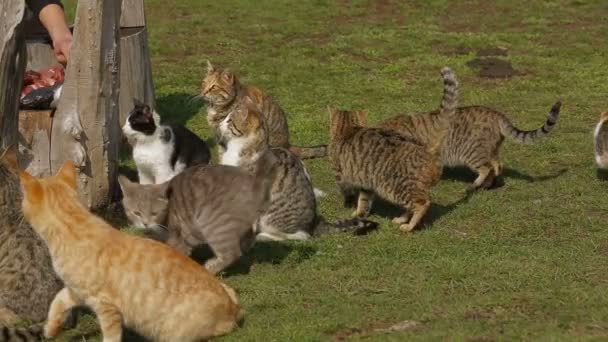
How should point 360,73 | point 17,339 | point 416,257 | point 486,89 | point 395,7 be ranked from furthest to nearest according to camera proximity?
point 395,7 → point 360,73 → point 486,89 → point 416,257 → point 17,339

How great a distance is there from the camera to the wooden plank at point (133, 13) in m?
14.0

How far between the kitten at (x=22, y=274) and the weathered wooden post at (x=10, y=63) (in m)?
1.69

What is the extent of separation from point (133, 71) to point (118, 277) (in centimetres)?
715

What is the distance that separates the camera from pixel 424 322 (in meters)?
6.95

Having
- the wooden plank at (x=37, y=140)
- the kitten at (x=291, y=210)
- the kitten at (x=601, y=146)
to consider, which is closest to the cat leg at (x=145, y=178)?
the wooden plank at (x=37, y=140)

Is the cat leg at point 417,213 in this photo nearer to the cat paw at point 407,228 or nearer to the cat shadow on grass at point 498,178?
the cat paw at point 407,228

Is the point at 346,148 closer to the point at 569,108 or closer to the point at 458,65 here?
the point at 569,108

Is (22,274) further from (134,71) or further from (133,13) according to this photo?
(133,13)

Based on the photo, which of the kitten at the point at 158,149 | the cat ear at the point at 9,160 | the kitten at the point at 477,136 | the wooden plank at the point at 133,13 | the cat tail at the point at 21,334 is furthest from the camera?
the wooden plank at the point at 133,13

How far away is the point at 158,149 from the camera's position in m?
10.6

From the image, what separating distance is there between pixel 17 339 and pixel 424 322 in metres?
2.72

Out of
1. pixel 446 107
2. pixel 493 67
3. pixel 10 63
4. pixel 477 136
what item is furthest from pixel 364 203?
pixel 493 67

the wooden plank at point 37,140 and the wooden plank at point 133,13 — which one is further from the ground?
the wooden plank at point 133,13

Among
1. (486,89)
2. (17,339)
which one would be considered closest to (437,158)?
(17,339)
